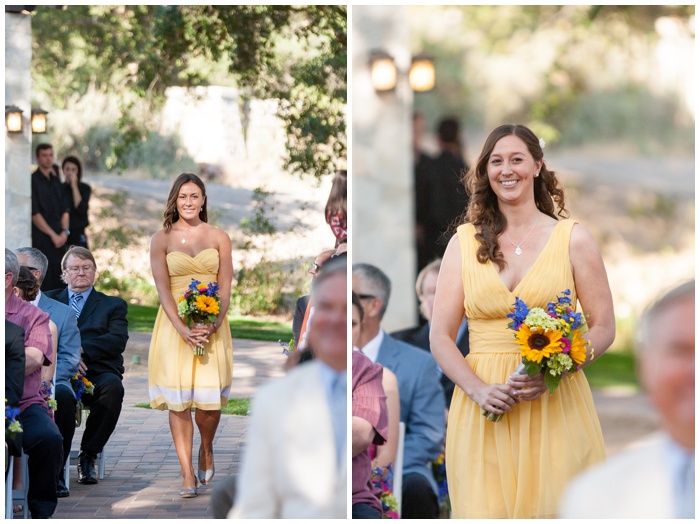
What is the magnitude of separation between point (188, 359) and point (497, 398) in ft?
5.81

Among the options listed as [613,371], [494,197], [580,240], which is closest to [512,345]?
[580,240]

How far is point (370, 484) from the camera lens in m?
4.59

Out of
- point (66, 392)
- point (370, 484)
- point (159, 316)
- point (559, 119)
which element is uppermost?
point (559, 119)

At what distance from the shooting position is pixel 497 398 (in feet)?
14.0

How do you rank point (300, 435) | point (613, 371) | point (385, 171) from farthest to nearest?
point (385, 171) → point (613, 371) → point (300, 435)

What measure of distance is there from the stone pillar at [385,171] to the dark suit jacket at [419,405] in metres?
0.23

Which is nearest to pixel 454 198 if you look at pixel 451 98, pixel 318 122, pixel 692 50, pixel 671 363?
pixel 451 98

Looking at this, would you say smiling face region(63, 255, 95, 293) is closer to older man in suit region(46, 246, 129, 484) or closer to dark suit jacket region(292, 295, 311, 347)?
older man in suit region(46, 246, 129, 484)

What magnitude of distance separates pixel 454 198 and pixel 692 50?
135 cm

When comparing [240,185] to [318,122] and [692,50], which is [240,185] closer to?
[318,122]

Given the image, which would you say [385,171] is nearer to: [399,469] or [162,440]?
[399,469]

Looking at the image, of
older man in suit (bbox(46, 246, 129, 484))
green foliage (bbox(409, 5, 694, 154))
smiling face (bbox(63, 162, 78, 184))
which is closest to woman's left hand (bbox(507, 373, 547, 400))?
green foliage (bbox(409, 5, 694, 154))

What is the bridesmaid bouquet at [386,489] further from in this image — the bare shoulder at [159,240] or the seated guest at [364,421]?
the bare shoulder at [159,240]

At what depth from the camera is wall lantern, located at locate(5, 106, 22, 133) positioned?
5.26 metres
